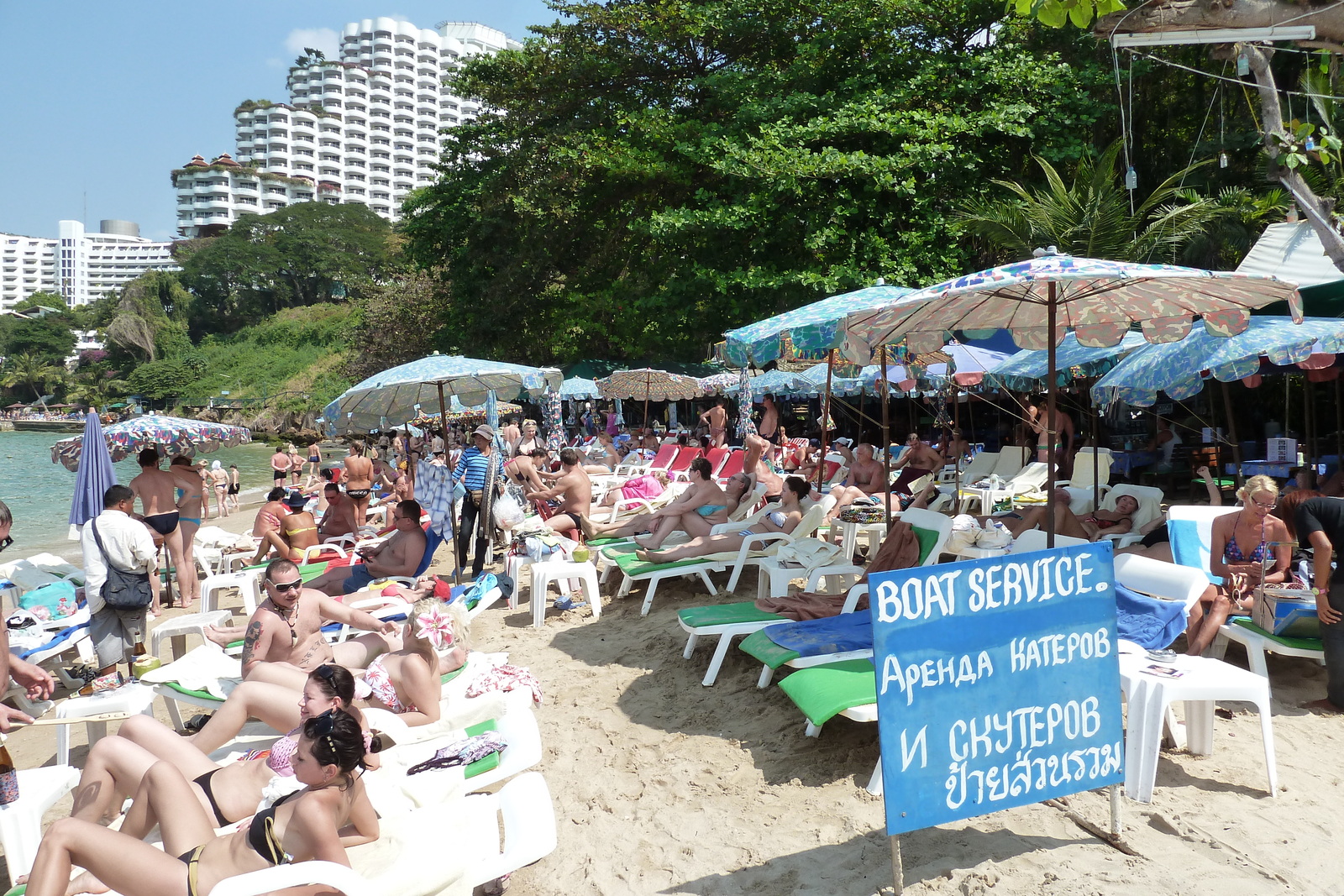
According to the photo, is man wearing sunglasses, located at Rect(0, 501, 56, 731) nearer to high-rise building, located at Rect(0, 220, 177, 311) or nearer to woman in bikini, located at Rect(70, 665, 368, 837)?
woman in bikini, located at Rect(70, 665, 368, 837)

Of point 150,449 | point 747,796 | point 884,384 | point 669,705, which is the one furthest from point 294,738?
point 150,449

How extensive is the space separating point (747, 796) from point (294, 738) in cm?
186

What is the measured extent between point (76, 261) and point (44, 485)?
164147 mm

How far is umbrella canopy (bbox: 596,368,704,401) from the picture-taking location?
18.4 meters

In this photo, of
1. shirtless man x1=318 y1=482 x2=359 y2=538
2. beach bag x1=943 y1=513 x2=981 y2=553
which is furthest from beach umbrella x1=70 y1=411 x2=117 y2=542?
beach bag x1=943 y1=513 x2=981 y2=553

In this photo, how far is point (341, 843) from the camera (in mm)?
2641

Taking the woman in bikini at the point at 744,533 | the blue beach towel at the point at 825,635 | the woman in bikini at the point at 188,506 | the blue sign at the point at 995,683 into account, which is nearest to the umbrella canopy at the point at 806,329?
the woman in bikini at the point at 744,533

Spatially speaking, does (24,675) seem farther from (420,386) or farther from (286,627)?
(420,386)

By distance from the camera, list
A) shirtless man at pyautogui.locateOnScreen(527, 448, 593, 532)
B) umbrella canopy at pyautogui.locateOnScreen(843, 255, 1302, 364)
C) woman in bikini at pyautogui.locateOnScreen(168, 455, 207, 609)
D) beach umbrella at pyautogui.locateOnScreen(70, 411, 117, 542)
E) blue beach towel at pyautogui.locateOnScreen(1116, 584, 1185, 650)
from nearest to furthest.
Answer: umbrella canopy at pyautogui.locateOnScreen(843, 255, 1302, 364) < blue beach towel at pyautogui.locateOnScreen(1116, 584, 1185, 650) < beach umbrella at pyautogui.locateOnScreen(70, 411, 117, 542) < shirtless man at pyautogui.locateOnScreen(527, 448, 593, 532) < woman in bikini at pyautogui.locateOnScreen(168, 455, 207, 609)

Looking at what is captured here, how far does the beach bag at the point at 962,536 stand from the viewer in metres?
6.25

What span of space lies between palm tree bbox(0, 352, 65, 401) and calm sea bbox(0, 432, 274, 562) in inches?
559

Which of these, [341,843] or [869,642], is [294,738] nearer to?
[341,843]

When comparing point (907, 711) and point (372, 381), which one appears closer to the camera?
point (907, 711)

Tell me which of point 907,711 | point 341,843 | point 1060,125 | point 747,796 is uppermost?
point 1060,125
